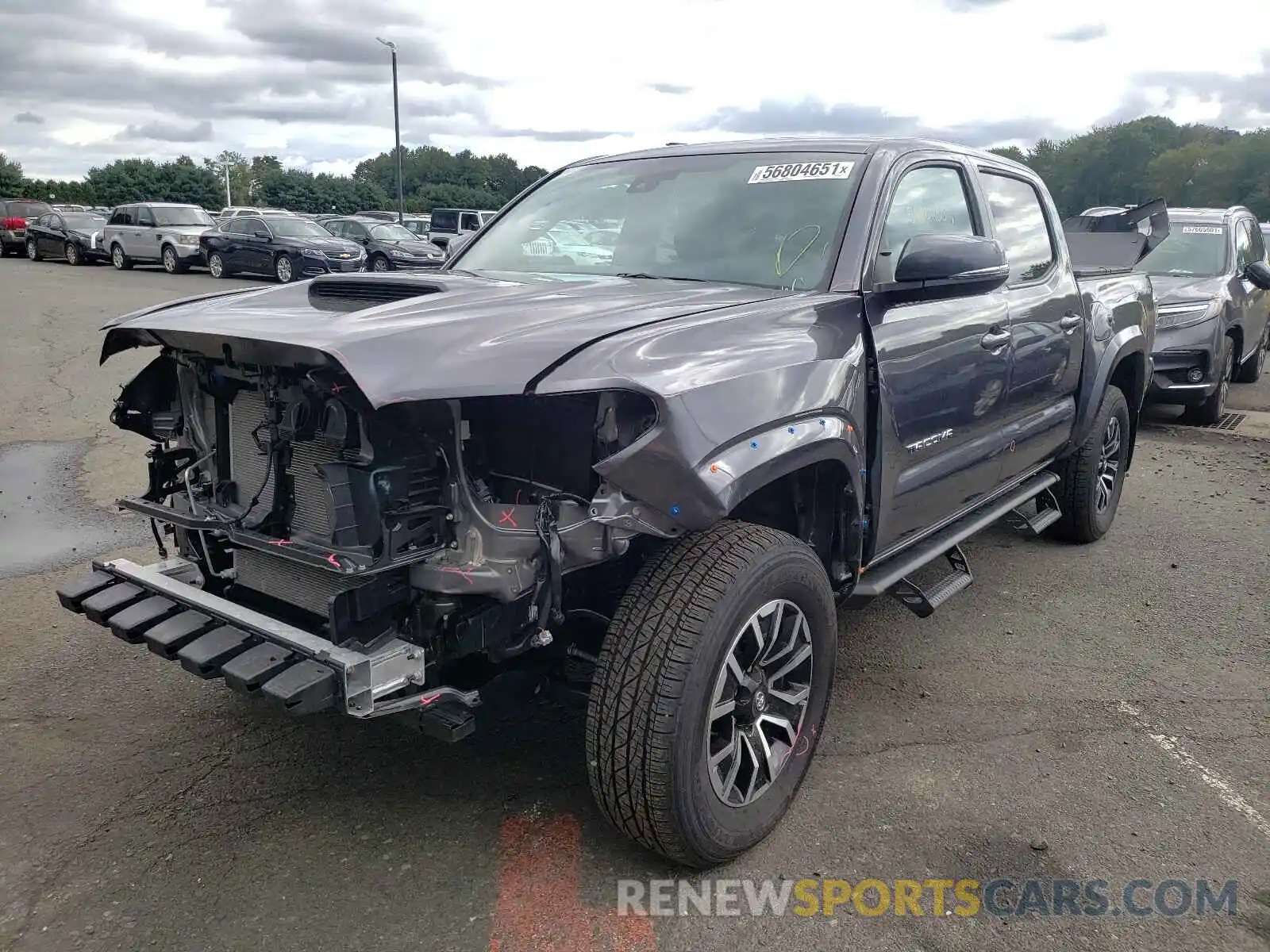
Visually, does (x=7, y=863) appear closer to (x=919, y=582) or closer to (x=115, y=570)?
(x=115, y=570)

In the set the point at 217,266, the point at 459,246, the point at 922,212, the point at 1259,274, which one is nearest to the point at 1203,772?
the point at 922,212

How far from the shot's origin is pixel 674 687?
246cm

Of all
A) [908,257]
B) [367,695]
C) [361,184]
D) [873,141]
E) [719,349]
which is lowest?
[367,695]

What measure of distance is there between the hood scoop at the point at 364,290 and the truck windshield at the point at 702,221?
2.41 ft

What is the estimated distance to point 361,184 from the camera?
77.2m

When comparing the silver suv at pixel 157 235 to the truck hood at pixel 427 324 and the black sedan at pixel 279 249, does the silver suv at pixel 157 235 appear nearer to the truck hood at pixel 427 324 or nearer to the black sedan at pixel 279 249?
the black sedan at pixel 279 249

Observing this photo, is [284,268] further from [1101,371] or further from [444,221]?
[1101,371]

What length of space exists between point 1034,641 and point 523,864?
2.63m

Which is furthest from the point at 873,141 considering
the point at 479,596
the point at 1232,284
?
the point at 1232,284

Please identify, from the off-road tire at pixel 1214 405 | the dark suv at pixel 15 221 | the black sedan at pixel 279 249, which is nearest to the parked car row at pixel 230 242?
the black sedan at pixel 279 249

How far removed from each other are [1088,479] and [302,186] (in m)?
74.0

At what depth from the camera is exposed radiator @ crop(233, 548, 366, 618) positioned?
2.70 metres

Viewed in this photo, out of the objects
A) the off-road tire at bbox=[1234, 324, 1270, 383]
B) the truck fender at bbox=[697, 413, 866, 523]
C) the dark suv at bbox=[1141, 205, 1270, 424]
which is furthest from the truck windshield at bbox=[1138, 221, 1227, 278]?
the truck fender at bbox=[697, 413, 866, 523]

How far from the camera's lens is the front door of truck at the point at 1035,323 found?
167 inches
